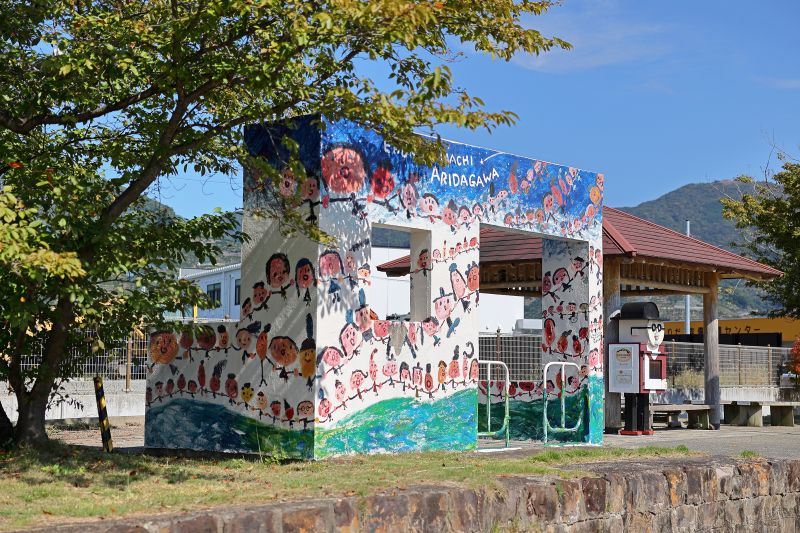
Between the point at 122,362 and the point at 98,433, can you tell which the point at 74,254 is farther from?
the point at 122,362

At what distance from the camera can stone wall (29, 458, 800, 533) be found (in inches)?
313

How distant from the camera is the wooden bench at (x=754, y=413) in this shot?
85.2 feet

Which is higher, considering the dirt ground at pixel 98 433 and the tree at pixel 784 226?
the tree at pixel 784 226

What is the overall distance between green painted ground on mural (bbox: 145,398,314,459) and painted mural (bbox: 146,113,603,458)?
2 cm

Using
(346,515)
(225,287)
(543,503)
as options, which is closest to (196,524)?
(346,515)

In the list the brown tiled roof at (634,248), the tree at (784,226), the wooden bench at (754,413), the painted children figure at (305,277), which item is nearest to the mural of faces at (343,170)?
the painted children figure at (305,277)

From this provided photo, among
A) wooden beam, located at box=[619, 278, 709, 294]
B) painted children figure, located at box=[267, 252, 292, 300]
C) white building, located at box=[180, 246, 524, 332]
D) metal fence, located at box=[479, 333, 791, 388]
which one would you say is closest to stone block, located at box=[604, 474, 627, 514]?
painted children figure, located at box=[267, 252, 292, 300]

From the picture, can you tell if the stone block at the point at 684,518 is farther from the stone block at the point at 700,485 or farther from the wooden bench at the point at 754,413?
the wooden bench at the point at 754,413

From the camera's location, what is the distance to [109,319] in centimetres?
1252

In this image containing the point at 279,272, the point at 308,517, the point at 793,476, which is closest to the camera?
the point at 308,517

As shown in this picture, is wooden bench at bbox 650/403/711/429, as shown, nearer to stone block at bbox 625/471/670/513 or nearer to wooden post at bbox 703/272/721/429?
wooden post at bbox 703/272/721/429

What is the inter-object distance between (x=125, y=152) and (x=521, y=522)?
21.5 ft

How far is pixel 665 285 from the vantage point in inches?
880

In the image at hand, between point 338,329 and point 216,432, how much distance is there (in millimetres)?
2120
